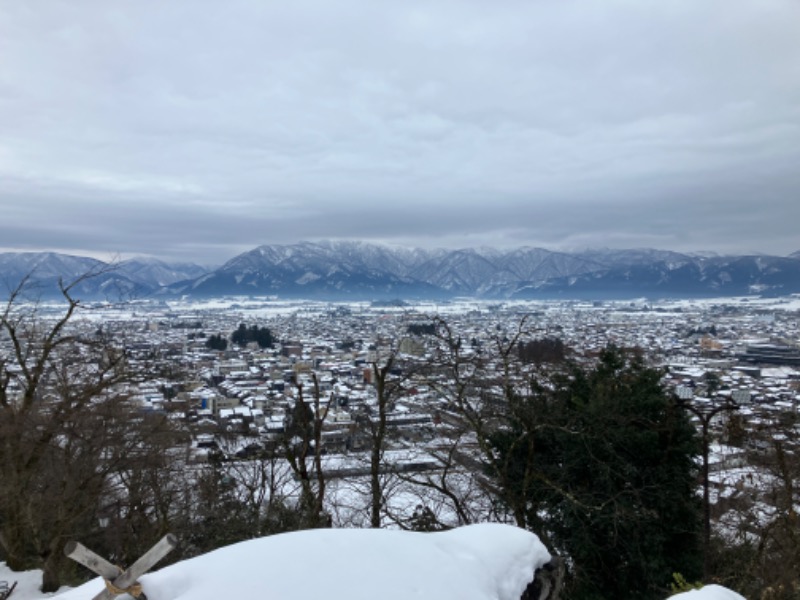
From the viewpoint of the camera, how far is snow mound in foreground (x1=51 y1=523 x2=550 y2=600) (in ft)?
9.35

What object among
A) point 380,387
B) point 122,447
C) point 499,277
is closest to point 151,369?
point 122,447

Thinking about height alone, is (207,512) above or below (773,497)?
below

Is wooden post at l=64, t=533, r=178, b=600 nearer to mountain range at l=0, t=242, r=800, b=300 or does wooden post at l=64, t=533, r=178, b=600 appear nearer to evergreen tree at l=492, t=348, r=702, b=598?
evergreen tree at l=492, t=348, r=702, b=598

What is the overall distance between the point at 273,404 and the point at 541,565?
19.3 metres

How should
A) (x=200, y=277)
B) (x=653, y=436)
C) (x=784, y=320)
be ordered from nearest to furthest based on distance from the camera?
(x=653, y=436) < (x=784, y=320) < (x=200, y=277)

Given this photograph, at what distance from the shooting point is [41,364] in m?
9.38

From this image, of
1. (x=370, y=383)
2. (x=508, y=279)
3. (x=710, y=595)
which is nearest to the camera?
(x=710, y=595)

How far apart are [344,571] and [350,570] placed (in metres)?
0.04

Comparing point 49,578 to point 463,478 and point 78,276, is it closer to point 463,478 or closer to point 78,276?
point 78,276

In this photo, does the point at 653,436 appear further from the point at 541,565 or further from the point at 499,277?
the point at 499,277

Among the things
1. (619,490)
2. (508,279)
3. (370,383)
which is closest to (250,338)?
(370,383)

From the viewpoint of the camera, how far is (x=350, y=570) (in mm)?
3020

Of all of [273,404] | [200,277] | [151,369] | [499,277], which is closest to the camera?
[151,369]

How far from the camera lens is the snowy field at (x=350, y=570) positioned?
285 centimetres
